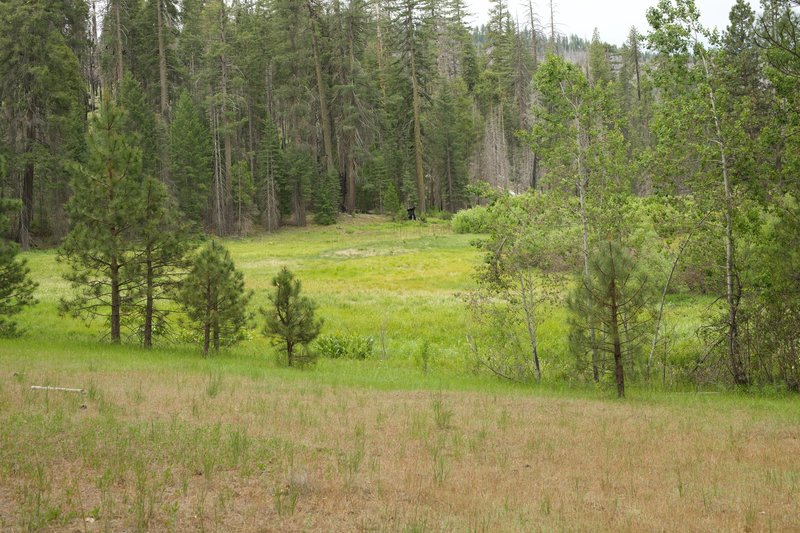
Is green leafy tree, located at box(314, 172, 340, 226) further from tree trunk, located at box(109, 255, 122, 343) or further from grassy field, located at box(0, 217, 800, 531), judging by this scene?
grassy field, located at box(0, 217, 800, 531)

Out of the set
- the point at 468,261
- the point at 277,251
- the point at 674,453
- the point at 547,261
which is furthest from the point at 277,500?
the point at 277,251

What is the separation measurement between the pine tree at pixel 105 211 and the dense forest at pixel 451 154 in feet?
0.24

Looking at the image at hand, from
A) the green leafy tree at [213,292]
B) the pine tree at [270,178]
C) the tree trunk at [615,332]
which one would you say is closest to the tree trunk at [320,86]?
the pine tree at [270,178]

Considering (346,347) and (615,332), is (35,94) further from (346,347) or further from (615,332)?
(615,332)

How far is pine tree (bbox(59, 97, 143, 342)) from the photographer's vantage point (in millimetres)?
18375

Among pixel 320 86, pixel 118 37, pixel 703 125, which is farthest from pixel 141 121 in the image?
pixel 703 125

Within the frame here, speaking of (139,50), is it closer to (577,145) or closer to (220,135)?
(220,135)

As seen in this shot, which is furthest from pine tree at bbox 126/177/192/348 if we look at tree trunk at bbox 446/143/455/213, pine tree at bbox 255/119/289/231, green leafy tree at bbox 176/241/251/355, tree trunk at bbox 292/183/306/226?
tree trunk at bbox 446/143/455/213

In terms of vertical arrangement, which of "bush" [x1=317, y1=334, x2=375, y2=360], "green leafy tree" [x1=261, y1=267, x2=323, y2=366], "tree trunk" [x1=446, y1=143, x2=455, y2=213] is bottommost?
"bush" [x1=317, y1=334, x2=375, y2=360]

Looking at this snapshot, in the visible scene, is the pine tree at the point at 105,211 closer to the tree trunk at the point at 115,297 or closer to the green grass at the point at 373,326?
the tree trunk at the point at 115,297

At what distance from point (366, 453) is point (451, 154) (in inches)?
2522

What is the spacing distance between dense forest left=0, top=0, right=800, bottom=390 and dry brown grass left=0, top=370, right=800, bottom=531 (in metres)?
4.92

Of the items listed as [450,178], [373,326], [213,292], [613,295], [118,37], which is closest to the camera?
[613,295]

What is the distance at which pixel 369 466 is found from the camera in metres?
7.04
